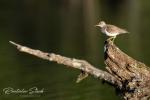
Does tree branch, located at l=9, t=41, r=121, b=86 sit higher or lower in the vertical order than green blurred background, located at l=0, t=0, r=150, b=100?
lower

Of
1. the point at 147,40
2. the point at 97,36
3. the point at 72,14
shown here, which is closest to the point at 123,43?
the point at 147,40

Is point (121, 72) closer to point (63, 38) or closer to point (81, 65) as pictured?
point (81, 65)

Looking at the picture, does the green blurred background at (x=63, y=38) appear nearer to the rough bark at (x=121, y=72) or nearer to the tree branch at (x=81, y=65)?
the rough bark at (x=121, y=72)

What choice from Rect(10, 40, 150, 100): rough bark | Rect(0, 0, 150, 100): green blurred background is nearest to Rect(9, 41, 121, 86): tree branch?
Rect(10, 40, 150, 100): rough bark

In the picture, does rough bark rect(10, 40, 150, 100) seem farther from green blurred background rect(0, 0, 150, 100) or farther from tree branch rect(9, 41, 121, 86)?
green blurred background rect(0, 0, 150, 100)

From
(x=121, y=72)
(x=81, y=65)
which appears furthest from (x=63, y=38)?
(x=81, y=65)
